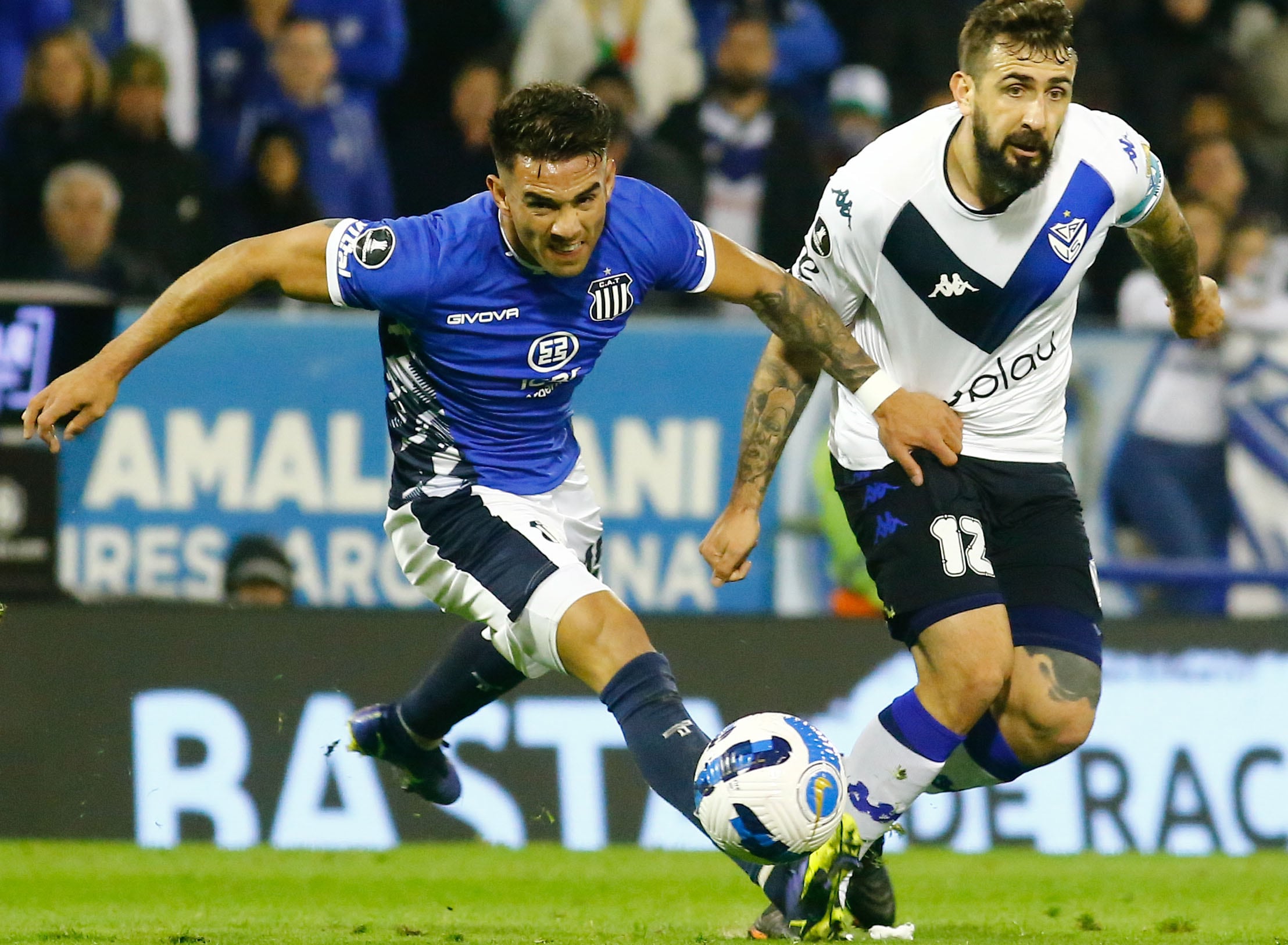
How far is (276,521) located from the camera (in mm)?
9078

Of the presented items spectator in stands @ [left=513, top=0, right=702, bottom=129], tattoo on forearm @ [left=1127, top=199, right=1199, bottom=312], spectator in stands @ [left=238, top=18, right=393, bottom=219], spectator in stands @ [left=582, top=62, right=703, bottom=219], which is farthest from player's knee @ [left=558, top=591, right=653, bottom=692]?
spectator in stands @ [left=513, top=0, right=702, bottom=129]

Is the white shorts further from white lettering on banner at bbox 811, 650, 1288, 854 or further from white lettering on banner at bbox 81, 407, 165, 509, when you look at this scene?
white lettering on banner at bbox 81, 407, 165, 509

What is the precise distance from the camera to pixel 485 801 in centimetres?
801

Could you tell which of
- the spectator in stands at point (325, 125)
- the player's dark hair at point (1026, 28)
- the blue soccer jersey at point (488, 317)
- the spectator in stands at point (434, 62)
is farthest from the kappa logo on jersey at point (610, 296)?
the spectator in stands at point (434, 62)

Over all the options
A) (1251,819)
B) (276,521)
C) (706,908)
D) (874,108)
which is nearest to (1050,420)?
(706,908)

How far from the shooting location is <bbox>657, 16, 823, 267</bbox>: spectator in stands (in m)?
10.5

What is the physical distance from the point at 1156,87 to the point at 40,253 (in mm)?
6780

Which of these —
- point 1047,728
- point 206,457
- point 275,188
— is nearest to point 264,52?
point 275,188

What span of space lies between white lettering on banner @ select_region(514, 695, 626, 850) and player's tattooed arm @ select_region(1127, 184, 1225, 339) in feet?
9.90

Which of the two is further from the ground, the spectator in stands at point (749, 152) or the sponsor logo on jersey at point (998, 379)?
→ the spectator in stands at point (749, 152)

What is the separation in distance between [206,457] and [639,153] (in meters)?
2.96

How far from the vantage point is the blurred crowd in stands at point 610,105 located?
9844 mm

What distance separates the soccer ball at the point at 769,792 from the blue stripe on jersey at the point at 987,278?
4.68 feet

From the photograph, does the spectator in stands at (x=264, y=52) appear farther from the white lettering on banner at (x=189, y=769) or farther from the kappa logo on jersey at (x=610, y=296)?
the kappa logo on jersey at (x=610, y=296)
